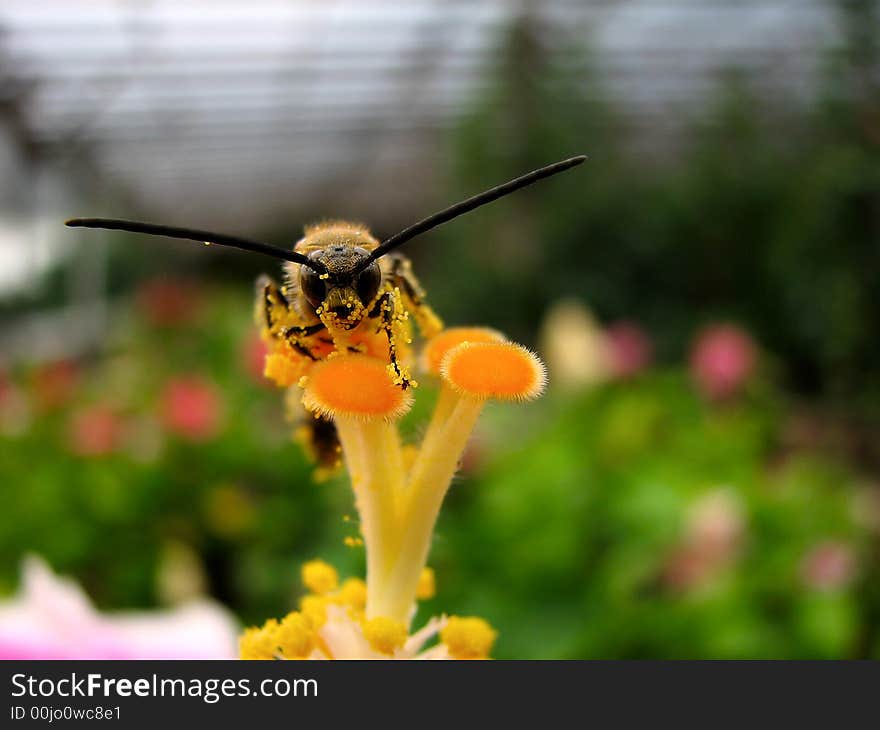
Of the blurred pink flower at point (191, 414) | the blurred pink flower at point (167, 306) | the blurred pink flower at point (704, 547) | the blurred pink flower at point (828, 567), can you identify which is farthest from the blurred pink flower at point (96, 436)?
the blurred pink flower at point (167, 306)

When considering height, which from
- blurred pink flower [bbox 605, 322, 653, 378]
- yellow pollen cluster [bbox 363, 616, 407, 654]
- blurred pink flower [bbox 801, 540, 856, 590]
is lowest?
yellow pollen cluster [bbox 363, 616, 407, 654]

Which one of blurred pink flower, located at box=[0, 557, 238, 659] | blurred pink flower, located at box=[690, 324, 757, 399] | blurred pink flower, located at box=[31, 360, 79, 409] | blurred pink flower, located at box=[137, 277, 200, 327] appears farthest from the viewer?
blurred pink flower, located at box=[137, 277, 200, 327]

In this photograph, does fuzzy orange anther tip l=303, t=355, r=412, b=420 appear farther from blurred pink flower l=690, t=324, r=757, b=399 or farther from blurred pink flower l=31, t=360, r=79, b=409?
blurred pink flower l=31, t=360, r=79, b=409

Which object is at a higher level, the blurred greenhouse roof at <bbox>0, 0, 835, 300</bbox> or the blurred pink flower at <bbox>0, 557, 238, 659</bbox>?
the blurred greenhouse roof at <bbox>0, 0, 835, 300</bbox>

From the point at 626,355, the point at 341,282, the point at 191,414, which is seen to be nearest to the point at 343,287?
the point at 341,282

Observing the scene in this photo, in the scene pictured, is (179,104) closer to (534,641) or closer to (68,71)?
(68,71)

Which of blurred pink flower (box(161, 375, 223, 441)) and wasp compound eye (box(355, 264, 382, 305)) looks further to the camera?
blurred pink flower (box(161, 375, 223, 441))

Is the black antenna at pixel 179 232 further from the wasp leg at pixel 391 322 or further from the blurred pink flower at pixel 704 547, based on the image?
the blurred pink flower at pixel 704 547

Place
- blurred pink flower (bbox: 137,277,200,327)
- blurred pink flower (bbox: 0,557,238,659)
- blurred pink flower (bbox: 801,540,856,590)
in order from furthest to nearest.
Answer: blurred pink flower (bbox: 137,277,200,327) < blurred pink flower (bbox: 801,540,856,590) < blurred pink flower (bbox: 0,557,238,659)

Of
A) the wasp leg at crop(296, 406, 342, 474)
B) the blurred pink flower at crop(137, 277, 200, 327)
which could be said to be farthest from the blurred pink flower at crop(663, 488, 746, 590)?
the blurred pink flower at crop(137, 277, 200, 327)
